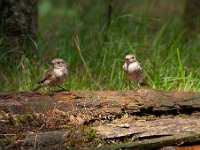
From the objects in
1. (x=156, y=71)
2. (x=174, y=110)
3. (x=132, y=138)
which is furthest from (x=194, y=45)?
(x=132, y=138)

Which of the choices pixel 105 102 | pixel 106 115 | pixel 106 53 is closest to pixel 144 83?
pixel 106 53

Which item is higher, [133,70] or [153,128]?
[133,70]

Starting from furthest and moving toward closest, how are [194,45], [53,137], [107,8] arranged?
1. [107,8]
2. [194,45]
3. [53,137]

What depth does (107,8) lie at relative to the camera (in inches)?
331

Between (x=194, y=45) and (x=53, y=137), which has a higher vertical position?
(x=194, y=45)

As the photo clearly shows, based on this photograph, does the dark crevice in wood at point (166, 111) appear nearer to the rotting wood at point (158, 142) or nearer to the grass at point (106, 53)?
the rotting wood at point (158, 142)

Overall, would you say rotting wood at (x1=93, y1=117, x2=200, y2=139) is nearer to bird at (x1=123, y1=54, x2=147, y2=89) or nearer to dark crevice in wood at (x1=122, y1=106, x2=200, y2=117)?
dark crevice in wood at (x1=122, y1=106, x2=200, y2=117)

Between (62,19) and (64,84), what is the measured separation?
297 cm

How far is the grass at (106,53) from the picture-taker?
6.02 m

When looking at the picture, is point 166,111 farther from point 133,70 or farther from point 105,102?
point 133,70

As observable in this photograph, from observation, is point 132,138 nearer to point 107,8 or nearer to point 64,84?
point 64,84

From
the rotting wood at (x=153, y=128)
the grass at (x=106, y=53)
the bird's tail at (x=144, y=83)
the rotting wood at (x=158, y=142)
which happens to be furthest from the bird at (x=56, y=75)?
the rotting wood at (x=158, y=142)

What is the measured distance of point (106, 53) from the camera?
679cm

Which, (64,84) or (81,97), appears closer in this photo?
(81,97)
